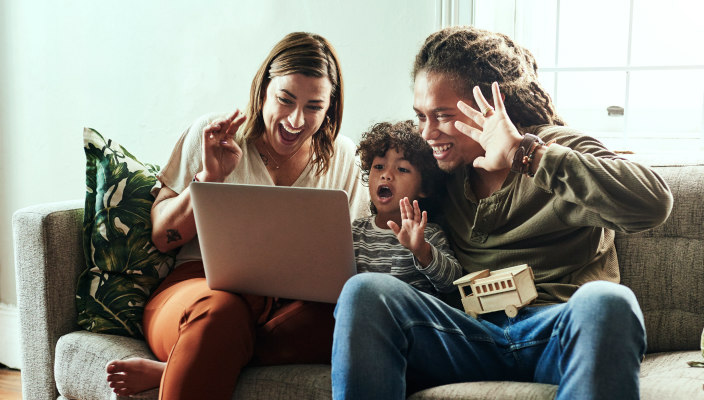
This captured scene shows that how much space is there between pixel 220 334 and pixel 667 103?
1531 mm

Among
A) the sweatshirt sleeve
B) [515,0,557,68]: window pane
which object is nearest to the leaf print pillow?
the sweatshirt sleeve

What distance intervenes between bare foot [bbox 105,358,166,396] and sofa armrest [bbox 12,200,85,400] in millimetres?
325

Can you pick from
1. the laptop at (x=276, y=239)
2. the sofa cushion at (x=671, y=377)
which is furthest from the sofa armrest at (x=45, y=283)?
the sofa cushion at (x=671, y=377)

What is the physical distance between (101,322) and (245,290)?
435 mm

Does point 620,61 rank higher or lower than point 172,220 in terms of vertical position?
higher

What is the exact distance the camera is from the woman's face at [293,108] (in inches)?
73.3

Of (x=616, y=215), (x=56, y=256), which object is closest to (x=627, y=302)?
(x=616, y=215)

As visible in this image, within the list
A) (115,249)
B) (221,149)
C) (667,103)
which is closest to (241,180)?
(221,149)

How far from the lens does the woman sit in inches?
60.1

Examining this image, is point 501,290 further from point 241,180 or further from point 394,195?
point 241,180

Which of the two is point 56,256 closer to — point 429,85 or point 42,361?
point 42,361

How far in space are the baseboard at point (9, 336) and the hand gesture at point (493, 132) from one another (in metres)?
2.13

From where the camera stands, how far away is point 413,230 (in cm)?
155

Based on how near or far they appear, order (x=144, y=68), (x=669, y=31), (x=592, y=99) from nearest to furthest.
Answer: (x=669, y=31) < (x=592, y=99) < (x=144, y=68)
